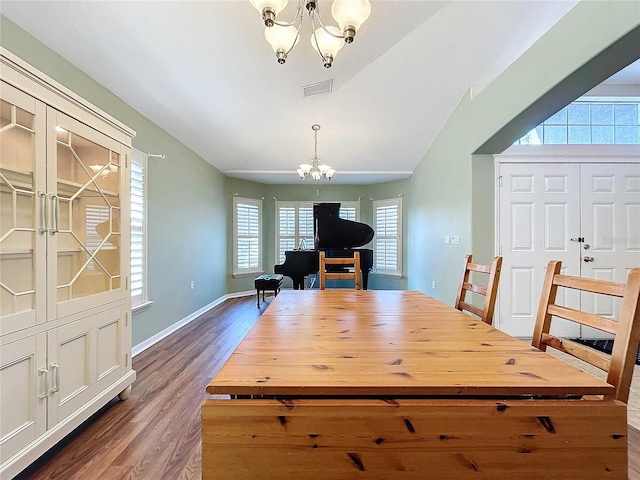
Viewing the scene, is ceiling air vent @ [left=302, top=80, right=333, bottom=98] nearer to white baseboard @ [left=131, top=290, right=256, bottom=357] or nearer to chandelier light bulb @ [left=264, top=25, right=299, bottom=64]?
chandelier light bulb @ [left=264, top=25, right=299, bottom=64]

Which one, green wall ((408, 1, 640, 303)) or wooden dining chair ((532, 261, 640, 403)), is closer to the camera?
wooden dining chair ((532, 261, 640, 403))

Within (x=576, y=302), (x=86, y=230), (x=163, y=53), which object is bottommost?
(x=576, y=302)

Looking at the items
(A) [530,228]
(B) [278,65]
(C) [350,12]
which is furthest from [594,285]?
(B) [278,65]

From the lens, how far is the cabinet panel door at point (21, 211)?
1301 millimetres

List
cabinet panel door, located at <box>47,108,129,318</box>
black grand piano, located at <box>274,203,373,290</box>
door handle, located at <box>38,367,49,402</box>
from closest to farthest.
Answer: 1. door handle, located at <box>38,367,49,402</box>
2. cabinet panel door, located at <box>47,108,129,318</box>
3. black grand piano, located at <box>274,203,373,290</box>

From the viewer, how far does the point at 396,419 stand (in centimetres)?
77

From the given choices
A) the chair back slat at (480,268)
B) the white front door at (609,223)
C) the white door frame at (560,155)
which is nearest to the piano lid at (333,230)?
the white door frame at (560,155)

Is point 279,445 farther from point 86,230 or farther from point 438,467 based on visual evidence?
point 86,230

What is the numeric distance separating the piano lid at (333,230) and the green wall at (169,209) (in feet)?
6.20

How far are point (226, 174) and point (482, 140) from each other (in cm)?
433

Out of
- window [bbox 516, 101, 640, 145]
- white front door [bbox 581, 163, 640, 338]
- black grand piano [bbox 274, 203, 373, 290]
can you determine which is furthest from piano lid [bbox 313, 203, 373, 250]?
white front door [bbox 581, 163, 640, 338]

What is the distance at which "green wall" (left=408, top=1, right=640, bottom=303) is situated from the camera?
1963 millimetres

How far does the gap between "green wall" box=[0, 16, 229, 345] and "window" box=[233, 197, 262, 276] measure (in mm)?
569

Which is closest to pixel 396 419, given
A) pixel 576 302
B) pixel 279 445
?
pixel 279 445
